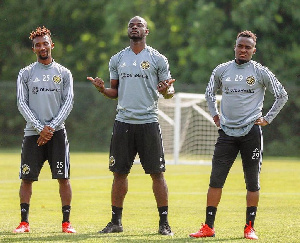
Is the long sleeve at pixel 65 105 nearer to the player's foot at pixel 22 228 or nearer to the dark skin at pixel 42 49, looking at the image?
the dark skin at pixel 42 49

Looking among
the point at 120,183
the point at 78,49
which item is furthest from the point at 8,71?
the point at 120,183

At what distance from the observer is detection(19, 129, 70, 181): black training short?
32.2 ft

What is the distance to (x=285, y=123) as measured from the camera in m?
33.8

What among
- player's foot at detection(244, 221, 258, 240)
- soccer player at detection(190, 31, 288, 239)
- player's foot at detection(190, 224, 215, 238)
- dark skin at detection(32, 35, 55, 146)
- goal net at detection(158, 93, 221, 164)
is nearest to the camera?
player's foot at detection(244, 221, 258, 240)

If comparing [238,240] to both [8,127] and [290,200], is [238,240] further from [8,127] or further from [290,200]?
[8,127]

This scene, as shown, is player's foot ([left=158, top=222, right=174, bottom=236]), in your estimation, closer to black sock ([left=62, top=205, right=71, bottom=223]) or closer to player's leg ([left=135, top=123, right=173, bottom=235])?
player's leg ([left=135, top=123, right=173, bottom=235])

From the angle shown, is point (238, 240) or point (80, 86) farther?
point (80, 86)

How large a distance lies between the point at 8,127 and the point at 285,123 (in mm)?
11407

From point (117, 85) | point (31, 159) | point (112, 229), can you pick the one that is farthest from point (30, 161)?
point (117, 85)

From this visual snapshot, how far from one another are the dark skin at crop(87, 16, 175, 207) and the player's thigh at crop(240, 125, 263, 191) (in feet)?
3.12

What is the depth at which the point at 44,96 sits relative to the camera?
9805 mm

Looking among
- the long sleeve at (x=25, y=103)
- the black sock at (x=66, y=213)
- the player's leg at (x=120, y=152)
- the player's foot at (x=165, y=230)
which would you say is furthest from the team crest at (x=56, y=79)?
the player's foot at (x=165, y=230)

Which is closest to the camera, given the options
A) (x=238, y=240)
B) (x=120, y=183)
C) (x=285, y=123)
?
(x=238, y=240)

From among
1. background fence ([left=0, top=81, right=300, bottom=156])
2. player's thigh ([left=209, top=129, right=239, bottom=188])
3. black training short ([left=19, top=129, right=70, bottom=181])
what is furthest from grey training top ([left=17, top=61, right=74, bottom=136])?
background fence ([left=0, top=81, right=300, bottom=156])
